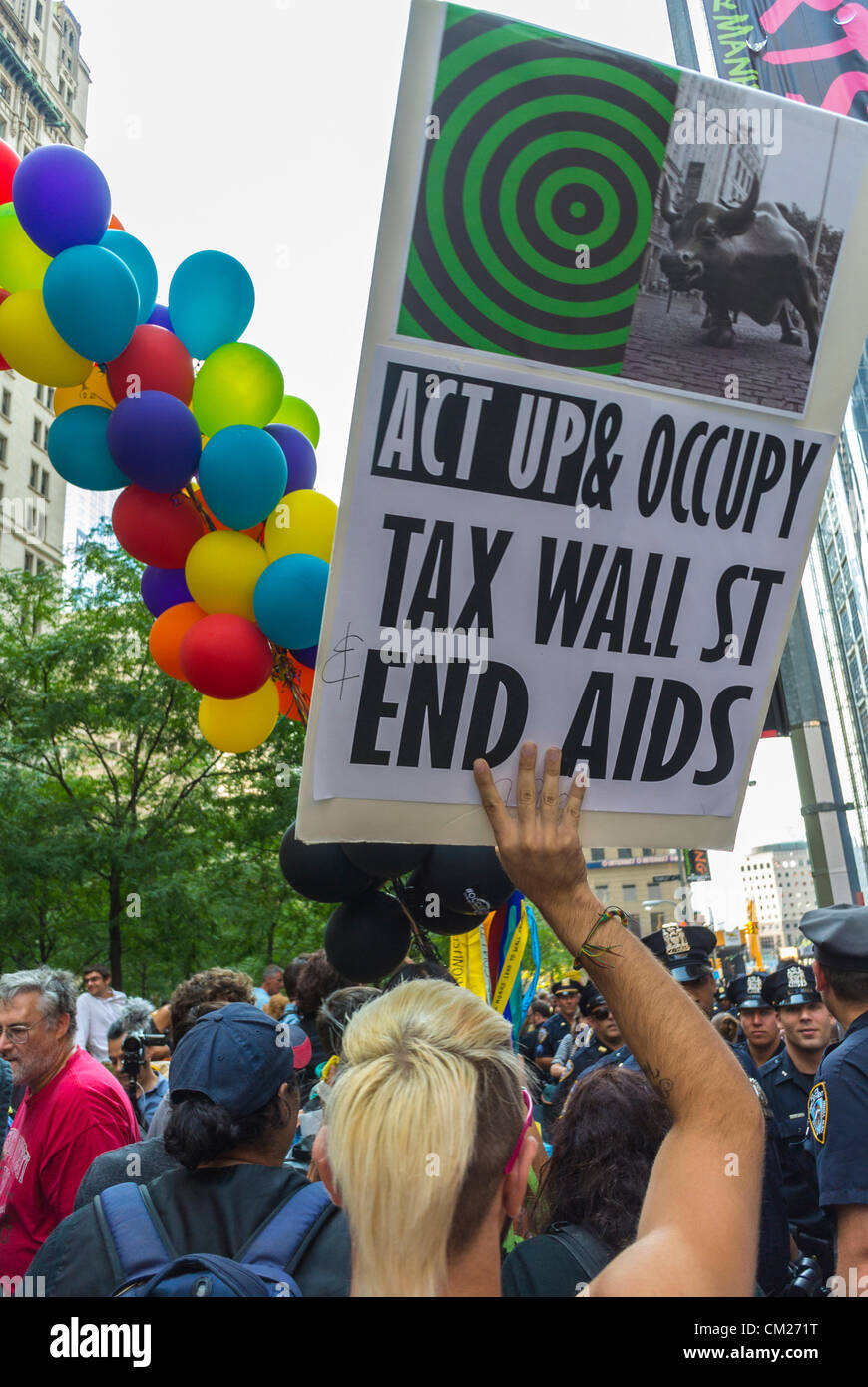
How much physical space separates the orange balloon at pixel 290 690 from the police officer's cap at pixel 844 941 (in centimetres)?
174

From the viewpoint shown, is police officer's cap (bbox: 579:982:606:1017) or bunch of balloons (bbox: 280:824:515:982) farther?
police officer's cap (bbox: 579:982:606:1017)

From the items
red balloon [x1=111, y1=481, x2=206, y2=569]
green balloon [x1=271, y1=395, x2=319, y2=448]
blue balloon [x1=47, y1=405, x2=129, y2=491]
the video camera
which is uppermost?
green balloon [x1=271, y1=395, x2=319, y2=448]

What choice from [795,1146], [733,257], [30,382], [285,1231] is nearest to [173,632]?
[285,1231]

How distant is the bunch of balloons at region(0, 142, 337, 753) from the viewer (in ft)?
12.0

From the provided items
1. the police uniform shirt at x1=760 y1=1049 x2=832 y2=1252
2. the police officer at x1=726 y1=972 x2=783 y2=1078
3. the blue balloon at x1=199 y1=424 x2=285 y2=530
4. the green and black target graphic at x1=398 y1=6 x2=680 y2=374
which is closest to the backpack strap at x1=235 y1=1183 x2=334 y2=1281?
the green and black target graphic at x1=398 y1=6 x2=680 y2=374

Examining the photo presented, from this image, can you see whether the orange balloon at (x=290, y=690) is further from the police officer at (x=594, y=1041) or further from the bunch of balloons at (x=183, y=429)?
the police officer at (x=594, y=1041)

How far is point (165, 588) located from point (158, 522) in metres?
0.44

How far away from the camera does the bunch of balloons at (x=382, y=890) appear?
2.79 m

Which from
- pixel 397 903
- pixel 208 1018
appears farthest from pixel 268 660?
pixel 208 1018

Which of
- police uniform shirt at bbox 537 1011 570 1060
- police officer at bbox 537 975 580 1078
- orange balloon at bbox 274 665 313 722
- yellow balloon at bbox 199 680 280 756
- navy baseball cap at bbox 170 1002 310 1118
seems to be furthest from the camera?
police uniform shirt at bbox 537 1011 570 1060

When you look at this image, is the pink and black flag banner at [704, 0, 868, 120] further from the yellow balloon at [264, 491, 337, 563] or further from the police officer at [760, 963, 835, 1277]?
the yellow balloon at [264, 491, 337, 563]

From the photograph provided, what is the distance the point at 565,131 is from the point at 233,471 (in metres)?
1.95

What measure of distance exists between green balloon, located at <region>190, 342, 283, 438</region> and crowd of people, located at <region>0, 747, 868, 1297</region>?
2054 millimetres

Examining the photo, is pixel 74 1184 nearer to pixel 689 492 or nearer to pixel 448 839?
pixel 448 839
